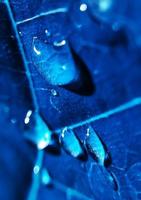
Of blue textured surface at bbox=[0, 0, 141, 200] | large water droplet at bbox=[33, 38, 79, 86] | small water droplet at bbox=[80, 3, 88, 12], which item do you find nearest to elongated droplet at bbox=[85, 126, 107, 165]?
blue textured surface at bbox=[0, 0, 141, 200]

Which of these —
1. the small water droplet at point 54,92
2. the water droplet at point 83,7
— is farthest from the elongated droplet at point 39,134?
the water droplet at point 83,7

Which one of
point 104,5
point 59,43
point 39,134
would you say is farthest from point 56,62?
point 39,134

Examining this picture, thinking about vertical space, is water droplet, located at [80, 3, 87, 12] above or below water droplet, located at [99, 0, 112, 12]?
above

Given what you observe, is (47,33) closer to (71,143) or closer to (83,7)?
(83,7)

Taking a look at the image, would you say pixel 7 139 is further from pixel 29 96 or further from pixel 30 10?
pixel 30 10

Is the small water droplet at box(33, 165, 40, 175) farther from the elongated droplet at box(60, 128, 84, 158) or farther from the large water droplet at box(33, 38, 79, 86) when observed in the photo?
the large water droplet at box(33, 38, 79, 86)

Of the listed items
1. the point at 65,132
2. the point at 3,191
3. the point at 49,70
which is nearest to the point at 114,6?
the point at 49,70
